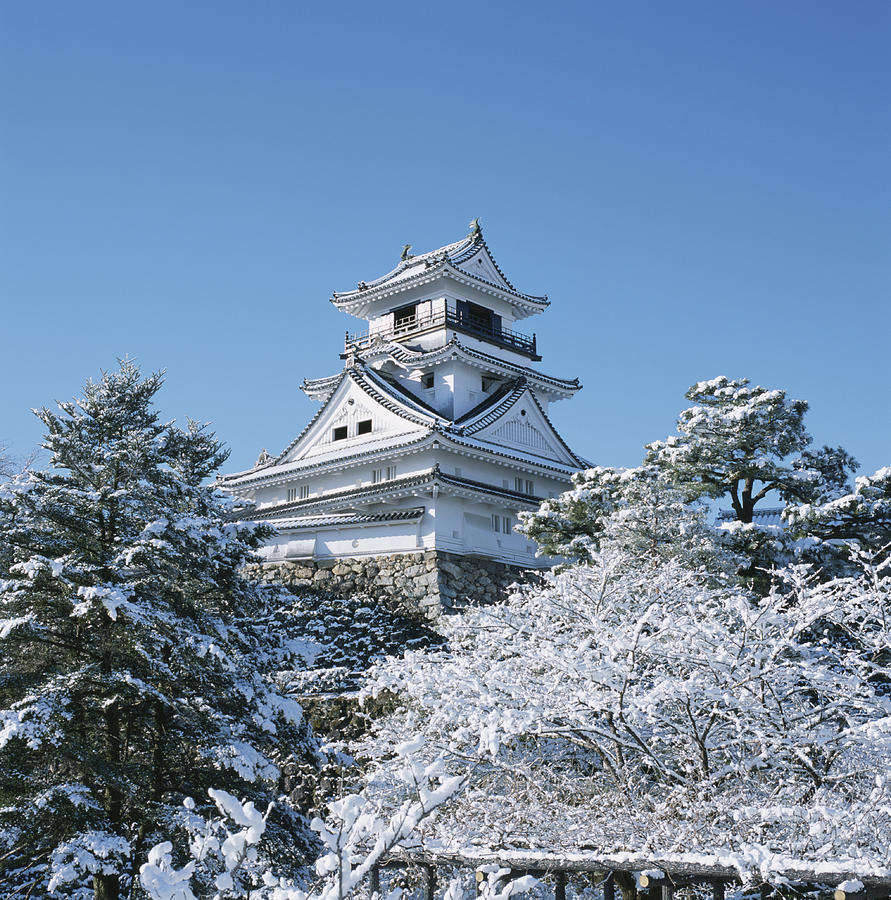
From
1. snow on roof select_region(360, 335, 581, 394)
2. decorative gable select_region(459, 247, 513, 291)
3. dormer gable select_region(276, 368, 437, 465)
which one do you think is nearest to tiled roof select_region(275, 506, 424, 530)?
dormer gable select_region(276, 368, 437, 465)

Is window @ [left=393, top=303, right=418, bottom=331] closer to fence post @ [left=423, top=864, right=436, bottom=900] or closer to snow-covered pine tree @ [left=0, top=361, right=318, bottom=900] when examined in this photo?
snow-covered pine tree @ [left=0, top=361, right=318, bottom=900]

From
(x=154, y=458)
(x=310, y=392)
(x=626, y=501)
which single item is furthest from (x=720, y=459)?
(x=310, y=392)

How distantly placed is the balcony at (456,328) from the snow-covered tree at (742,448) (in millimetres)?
10597

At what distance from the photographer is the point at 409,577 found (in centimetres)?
1880

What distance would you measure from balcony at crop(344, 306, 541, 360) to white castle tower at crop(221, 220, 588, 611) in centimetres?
5

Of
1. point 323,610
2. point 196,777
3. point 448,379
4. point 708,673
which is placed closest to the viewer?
point 708,673

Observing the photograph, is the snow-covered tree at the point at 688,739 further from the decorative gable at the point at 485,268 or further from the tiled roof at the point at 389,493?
the decorative gable at the point at 485,268

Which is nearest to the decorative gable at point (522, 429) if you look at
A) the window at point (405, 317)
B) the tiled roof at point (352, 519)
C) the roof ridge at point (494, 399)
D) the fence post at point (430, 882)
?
the roof ridge at point (494, 399)

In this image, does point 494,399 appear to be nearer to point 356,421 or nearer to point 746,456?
point 356,421

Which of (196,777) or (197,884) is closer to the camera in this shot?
(197,884)

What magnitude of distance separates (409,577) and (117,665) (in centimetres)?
1107

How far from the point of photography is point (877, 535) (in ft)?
45.4

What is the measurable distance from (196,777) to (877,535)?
37.2 ft

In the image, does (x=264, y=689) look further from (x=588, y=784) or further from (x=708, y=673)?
(x=708, y=673)
